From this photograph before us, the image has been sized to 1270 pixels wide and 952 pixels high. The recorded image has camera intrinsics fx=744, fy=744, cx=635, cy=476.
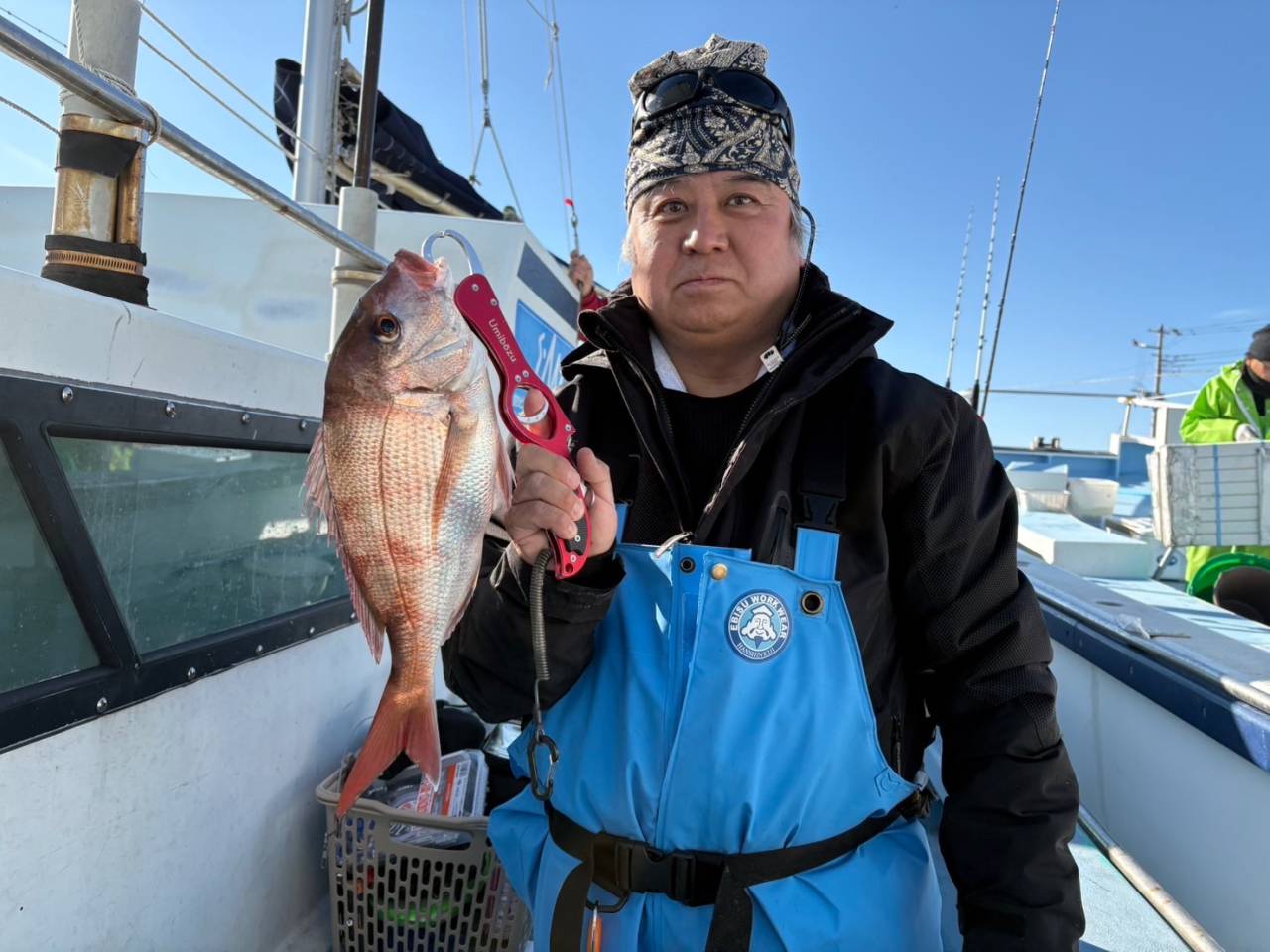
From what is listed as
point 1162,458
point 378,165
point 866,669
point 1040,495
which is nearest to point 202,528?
point 866,669

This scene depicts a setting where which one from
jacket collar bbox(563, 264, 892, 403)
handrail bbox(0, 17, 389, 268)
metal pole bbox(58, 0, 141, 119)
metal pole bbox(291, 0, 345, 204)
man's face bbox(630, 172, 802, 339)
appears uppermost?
metal pole bbox(291, 0, 345, 204)

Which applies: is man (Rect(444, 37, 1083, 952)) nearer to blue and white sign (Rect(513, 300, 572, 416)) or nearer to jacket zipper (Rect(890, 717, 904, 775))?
jacket zipper (Rect(890, 717, 904, 775))

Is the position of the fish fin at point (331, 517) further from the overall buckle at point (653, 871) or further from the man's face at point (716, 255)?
the man's face at point (716, 255)

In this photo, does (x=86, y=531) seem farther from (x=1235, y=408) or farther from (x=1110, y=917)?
(x=1235, y=408)

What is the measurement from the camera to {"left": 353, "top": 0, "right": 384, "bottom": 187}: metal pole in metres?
3.12

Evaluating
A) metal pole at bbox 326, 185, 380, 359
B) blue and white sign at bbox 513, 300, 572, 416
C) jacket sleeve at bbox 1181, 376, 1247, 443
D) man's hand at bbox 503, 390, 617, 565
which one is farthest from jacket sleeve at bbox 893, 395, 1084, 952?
jacket sleeve at bbox 1181, 376, 1247, 443

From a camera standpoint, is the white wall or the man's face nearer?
the man's face

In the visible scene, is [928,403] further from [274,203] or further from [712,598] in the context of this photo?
[274,203]

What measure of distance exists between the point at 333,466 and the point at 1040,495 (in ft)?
33.4

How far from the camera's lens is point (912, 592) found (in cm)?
160

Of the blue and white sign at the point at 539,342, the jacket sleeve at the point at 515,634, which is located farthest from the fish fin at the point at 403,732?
the blue and white sign at the point at 539,342

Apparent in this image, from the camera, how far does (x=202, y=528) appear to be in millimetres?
2111

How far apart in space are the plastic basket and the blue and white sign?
2769 mm

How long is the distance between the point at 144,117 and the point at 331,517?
3.86ft
